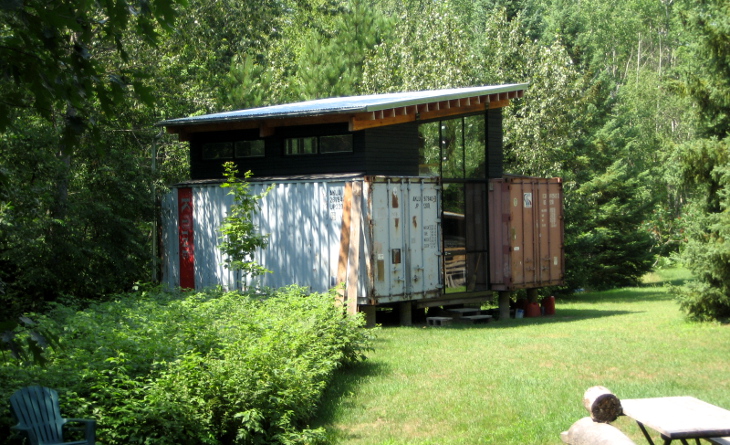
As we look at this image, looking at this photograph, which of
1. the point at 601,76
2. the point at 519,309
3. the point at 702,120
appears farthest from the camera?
the point at 601,76

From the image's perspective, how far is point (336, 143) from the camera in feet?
60.4

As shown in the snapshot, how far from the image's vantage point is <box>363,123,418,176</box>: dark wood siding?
18031mm

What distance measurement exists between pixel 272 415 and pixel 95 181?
1313 cm

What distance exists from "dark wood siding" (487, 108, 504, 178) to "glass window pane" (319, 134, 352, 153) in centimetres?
403

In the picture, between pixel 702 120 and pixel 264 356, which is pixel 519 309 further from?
pixel 264 356

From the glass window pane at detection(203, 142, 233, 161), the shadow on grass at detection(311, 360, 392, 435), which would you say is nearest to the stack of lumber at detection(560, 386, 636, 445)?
the shadow on grass at detection(311, 360, 392, 435)

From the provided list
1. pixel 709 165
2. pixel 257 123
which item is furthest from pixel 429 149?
pixel 709 165

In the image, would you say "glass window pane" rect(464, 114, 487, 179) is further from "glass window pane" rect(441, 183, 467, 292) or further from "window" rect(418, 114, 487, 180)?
"glass window pane" rect(441, 183, 467, 292)

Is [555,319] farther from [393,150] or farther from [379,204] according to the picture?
[379,204]

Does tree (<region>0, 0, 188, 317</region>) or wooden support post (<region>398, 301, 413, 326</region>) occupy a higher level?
tree (<region>0, 0, 188, 317</region>)

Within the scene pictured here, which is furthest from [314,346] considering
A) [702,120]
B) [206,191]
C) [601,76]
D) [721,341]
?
[601,76]

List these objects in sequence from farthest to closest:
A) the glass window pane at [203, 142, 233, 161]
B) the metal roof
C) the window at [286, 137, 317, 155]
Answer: the glass window pane at [203, 142, 233, 161]
the window at [286, 137, 317, 155]
the metal roof

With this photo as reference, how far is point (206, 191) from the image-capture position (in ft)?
63.5

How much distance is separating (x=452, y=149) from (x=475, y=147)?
2.66 ft
